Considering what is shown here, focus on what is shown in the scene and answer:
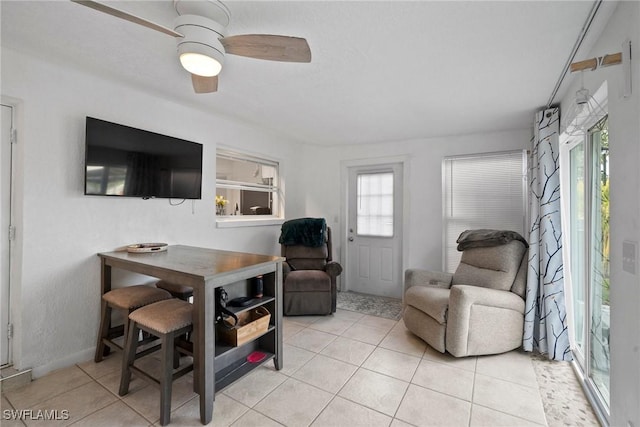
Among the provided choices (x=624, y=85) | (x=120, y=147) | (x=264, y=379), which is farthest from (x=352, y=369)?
(x=120, y=147)

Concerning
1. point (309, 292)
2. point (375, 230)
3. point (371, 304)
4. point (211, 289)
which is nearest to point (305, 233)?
point (309, 292)

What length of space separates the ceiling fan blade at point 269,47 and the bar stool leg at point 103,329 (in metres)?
2.10

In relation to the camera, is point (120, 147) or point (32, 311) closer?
point (32, 311)

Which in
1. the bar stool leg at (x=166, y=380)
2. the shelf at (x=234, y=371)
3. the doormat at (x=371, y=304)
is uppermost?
the bar stool leg at (x=166, y=380)

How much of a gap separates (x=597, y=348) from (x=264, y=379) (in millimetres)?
2396

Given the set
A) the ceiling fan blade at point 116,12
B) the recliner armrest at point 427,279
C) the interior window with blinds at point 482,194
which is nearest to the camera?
the ceiling fan blade at point 116,12

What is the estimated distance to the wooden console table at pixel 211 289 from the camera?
159cm

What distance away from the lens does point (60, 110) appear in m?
2.05

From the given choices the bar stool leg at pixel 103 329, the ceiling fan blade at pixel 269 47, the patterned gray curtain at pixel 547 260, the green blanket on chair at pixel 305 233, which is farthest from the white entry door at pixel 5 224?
the patterned gray curtain at pixel 547 260

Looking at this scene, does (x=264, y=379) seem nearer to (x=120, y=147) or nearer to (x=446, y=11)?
(x=120, y=147)

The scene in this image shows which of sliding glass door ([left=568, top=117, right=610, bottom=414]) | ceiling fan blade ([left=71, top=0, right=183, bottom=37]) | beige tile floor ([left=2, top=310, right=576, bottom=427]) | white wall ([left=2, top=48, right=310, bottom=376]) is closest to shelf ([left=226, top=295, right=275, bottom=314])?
beige tile floor ([left=2, top=310, right=576, bottom=427])

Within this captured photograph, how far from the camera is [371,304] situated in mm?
3656

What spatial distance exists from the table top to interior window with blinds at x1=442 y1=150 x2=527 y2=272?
249 cm

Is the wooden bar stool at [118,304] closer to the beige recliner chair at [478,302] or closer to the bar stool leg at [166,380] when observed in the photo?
the bar stool leg at [166,380]
